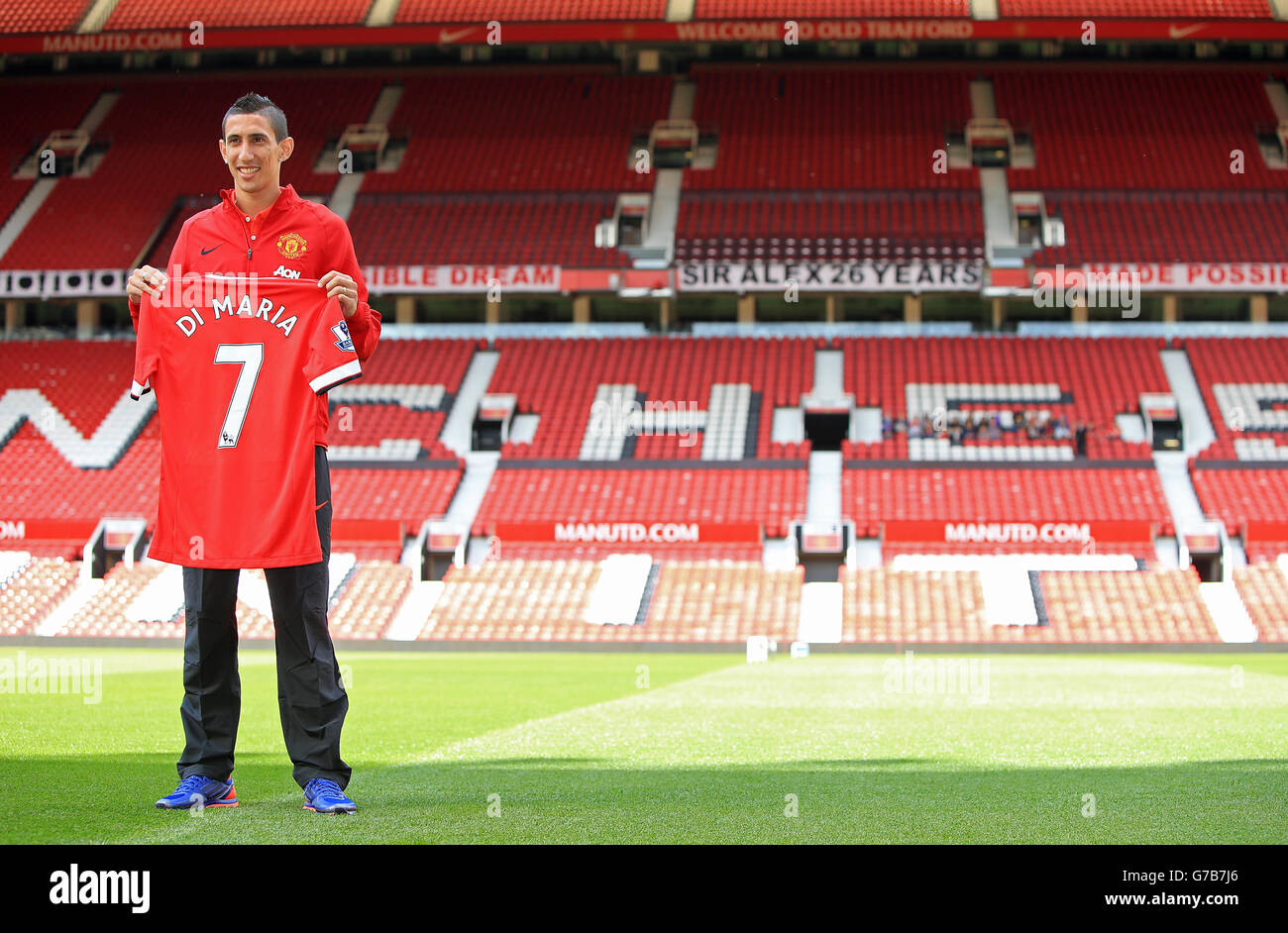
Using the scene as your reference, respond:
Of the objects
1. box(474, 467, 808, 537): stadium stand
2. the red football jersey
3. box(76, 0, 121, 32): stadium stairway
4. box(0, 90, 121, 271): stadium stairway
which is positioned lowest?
the red football jersey

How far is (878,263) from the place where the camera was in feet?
110

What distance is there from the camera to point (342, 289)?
5.34 metres

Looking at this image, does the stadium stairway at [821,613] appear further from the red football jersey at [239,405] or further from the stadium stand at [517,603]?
the red football jersey at [239,405]

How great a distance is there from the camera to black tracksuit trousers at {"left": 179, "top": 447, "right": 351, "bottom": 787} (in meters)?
5.21

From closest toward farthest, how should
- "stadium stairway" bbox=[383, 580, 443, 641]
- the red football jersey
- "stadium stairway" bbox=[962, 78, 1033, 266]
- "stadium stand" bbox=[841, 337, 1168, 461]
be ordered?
1. the red football jersey
2. "stadium stairway" bbox=[383, 580, 443, 641]
3. "stadium stand" bbox=[841, 337, 1168, 461]
4. "stadium stairway" bbox=[962, 78, 1033, 266]

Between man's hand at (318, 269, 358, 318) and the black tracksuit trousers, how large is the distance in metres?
0.55

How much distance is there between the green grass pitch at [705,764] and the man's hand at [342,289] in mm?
1868

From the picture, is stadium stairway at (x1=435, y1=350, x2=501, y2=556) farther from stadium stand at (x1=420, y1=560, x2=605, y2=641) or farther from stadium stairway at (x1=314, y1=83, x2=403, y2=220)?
stadium stairway at (x1=314, y1=83, x2=403, y2=220)

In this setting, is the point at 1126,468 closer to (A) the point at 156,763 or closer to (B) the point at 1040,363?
(B) the point at 1040,363

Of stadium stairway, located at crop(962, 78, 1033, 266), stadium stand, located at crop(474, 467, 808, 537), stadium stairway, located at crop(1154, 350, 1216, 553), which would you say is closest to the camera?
stadium stairway, located at crop(1154, 350, 1216, 553)

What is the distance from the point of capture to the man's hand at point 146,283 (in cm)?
528

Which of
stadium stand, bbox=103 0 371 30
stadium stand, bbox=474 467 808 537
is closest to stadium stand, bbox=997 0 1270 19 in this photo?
stadium stand, bbox=474 467 808 537
